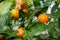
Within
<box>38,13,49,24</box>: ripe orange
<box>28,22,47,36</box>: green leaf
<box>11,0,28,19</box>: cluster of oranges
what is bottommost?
<box>28,22,47,36</box>: green leaf

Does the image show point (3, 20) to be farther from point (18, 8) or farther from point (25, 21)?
point (25, 21)

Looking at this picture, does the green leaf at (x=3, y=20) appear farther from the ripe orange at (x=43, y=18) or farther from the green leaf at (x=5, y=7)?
the ripe orange at (x=43, y=18)

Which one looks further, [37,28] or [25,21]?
[25,21]

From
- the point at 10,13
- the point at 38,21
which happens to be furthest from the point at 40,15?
the point at 10,13

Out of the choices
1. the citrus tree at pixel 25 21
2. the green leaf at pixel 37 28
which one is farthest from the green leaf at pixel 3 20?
the green leaf at pixel 37 28

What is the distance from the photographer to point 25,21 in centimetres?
74

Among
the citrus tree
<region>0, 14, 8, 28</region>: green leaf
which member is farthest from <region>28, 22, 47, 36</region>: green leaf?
<region>0, 14, 8, 28</region>: green leaf

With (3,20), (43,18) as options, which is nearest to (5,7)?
(3,20)

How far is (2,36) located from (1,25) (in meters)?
0.04

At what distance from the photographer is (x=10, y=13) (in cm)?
58

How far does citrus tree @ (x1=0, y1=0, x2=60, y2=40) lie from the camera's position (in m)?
0.56

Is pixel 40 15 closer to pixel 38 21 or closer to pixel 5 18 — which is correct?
pixel 38 21

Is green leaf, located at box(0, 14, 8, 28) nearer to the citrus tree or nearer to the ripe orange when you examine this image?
the citrus tree

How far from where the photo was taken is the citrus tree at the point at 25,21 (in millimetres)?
560
